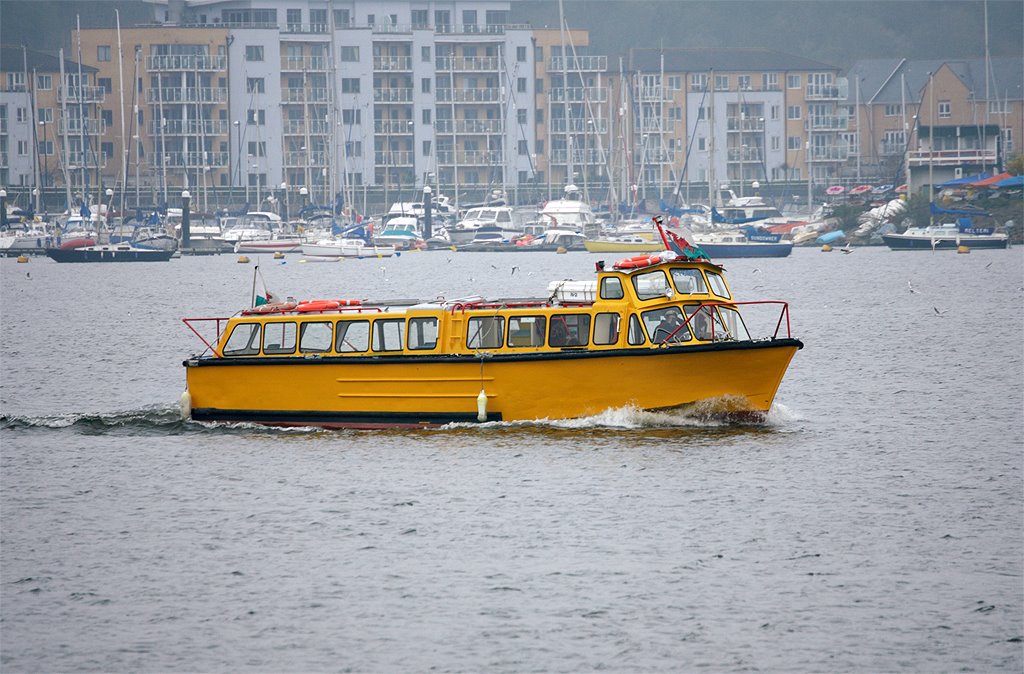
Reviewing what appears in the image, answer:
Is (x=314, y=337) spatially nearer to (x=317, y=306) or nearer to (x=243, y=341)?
(x=317, y=306)

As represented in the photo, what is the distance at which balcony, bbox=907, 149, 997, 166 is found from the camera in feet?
454

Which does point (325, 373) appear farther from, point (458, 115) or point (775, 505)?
point (458, 115)

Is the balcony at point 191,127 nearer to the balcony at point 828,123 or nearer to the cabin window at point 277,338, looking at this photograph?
the balcony at point 828,123

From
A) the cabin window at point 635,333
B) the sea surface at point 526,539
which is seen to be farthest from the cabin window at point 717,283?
the sea surface at point 526,539

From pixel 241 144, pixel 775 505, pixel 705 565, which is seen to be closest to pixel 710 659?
pixel 705 565

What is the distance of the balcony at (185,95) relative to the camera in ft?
529

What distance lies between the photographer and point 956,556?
25.4m

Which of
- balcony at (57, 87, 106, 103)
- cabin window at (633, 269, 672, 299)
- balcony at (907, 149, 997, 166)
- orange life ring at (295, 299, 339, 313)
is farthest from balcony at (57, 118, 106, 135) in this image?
cabin window at (633, 269, 672, 299)

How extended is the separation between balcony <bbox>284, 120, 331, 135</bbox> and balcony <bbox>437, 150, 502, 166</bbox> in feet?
43.1

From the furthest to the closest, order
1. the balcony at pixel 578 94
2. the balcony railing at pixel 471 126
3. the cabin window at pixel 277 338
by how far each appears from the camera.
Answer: the balcony at pixel 578 94
the balcony railing at pixel 471 126
the cabin window at pixel 277 338

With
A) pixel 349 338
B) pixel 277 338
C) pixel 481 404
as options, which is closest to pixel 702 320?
pixel 481 404

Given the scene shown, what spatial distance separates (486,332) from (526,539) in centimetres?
813

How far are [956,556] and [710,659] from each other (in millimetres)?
6513

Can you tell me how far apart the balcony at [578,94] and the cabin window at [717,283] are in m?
136
